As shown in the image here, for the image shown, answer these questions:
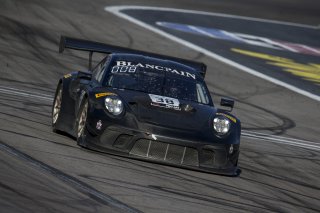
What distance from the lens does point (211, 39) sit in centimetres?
2753

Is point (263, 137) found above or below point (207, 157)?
below

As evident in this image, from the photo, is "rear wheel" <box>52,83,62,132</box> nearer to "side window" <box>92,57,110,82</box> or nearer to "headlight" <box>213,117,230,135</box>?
"side window" <box>92,57,110,82</box>

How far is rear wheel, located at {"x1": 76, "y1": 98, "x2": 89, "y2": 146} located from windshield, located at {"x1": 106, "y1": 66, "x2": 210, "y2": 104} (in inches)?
22.0

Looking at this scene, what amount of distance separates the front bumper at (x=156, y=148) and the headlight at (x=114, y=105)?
0.25 m

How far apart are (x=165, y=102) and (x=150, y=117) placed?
53cm

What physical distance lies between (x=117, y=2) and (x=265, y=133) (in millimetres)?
16606

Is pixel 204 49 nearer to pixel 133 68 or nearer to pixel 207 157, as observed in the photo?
pixel 133 68

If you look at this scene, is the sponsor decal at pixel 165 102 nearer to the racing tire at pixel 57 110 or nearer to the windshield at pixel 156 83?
the windshield at pixel 156 83

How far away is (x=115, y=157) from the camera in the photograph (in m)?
10.9

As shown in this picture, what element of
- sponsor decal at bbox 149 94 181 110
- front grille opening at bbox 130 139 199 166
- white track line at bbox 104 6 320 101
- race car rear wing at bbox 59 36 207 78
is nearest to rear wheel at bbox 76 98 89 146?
front grille opening at bbox 130 139 199 166

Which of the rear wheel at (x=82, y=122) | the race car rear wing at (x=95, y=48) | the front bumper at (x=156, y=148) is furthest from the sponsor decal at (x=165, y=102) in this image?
the race car rear wing at (x=95, y=48)

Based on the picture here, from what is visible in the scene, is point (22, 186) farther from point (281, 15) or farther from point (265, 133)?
point (281, 15)

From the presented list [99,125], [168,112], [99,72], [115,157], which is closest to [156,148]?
[115,157]

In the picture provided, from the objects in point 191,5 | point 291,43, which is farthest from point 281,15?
point 291,43
